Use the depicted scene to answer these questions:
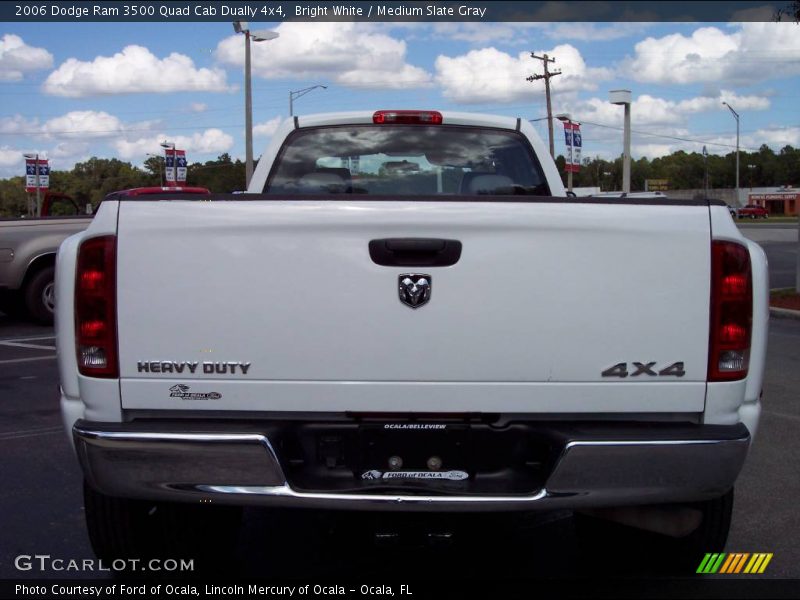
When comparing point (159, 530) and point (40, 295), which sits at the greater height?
point (40, 295)

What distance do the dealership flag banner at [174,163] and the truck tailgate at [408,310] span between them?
36293mm

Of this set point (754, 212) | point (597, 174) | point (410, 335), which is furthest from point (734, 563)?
point (597, 174)

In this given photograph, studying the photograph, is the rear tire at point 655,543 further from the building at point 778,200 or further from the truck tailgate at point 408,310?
the building at point 778,200

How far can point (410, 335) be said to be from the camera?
124 inches

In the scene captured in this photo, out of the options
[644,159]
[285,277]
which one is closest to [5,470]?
[285,277]

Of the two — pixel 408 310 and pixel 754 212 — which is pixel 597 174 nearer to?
pixel 754 212

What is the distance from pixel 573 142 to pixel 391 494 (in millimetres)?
30868

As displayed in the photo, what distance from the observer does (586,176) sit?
132125 millimetres

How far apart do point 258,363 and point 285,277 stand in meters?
0.30

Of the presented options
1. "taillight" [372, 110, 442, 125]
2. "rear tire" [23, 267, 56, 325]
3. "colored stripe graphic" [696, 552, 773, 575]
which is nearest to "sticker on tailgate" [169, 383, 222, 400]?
"colored stripe graphic" [696, 552, 773, 575]

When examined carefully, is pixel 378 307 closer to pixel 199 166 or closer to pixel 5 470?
pixel 5 470

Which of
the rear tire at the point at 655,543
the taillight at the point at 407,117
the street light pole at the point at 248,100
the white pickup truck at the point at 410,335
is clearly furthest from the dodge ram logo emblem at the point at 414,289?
the street light pole at the point at 248,100

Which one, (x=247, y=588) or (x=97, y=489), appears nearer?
(x=97, y=489)

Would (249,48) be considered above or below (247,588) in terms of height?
above
